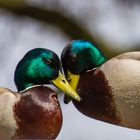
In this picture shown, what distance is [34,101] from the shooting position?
7000mm

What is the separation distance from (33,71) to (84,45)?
0.50m

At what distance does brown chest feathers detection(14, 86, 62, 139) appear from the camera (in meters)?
6.92

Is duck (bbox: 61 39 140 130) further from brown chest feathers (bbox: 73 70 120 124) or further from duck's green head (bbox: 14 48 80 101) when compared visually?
duck's green head (bbox: 14 48 80 101)

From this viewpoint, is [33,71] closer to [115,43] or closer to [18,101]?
[18,101]

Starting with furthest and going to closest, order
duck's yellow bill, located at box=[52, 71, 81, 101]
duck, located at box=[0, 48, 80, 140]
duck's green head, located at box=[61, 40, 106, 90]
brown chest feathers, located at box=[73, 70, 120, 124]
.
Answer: duck's green head, located at box=[61, 40, 106, 90]
brown chest feathers, located at box=[73, 70, 120, 124]
duck's yellow bill, located at box=[52, 71, 81, 101]
duck, located at box=[0, 48, 80, 140]

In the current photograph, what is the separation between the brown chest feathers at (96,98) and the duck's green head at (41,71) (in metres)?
0.14

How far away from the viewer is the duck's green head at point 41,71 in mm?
7242

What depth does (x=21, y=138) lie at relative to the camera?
6871 millimetres

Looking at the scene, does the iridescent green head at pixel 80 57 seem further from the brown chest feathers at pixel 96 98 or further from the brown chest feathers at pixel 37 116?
the brown chest feathers at pixel 37 116

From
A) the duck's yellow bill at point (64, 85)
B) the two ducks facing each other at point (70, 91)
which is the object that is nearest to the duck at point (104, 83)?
the two ducks facing each other at point (70, 91)

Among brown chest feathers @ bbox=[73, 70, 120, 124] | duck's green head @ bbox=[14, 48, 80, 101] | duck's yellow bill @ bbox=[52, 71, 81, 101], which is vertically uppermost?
duck's green head @ bbox=[14, 48, 80, 101]

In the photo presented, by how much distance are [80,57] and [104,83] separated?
11.8 inches

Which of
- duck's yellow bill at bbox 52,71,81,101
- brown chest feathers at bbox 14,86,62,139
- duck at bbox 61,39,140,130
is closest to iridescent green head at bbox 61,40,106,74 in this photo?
duck at bbox 61,39,140,130

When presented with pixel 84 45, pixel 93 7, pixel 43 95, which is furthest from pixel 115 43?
pixel 43 95
